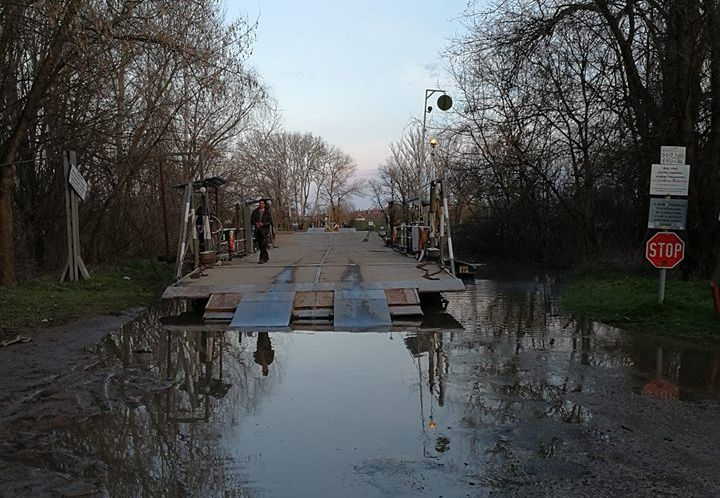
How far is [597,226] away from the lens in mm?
26750

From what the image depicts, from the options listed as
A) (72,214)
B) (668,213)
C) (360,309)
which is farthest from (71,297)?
(668,213)

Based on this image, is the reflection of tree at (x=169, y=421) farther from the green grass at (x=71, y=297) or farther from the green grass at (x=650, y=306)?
the green grass at (x=650, y=306)

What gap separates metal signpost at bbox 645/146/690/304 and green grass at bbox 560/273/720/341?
508 millimetres

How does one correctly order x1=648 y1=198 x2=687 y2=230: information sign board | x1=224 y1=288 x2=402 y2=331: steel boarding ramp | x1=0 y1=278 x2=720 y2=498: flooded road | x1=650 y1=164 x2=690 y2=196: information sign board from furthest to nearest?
x1=648 y1=198 x2=687 y2=230: information sign board < x1=650 y1=164 x2=690 y2=196: information sign board < x1=224 y1=288 x2=402 y2=331: steel boarding ramp < x1=0 y1=278 x2=720 y2=498: flooded road

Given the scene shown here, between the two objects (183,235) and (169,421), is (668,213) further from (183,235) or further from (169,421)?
(183,235)

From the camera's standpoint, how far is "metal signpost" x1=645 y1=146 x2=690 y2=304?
11.5 meters

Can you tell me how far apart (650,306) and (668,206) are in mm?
1798

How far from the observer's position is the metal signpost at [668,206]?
1152 centimetres

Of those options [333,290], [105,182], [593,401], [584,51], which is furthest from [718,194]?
[105,182]

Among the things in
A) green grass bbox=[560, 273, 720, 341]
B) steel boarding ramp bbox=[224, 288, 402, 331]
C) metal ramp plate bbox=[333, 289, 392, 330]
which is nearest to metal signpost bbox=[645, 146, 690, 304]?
green grass bbox=[560, 273, 720, 341]

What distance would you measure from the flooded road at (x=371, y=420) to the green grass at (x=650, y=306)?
1023 mm

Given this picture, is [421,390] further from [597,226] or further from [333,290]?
[597,226]

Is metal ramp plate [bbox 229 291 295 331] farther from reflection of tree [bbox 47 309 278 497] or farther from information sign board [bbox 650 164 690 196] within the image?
information sign board [bbox 650 164 690 196]

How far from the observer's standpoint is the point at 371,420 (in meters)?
6.02
